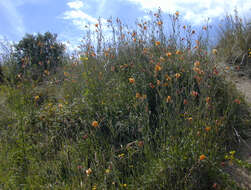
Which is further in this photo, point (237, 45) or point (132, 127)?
point (237, 45)

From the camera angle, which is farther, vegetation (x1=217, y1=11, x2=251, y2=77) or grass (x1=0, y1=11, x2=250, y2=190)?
vegetation (x1=217, y1=11, x2=251, y2=77)

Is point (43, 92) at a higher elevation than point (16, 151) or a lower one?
higher

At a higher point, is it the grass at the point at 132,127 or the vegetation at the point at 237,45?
the vegetation at the point at 237,45

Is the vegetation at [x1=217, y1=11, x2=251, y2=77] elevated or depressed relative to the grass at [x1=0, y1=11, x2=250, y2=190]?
elevated

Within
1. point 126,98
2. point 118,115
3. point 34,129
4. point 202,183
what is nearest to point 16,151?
point 34,129

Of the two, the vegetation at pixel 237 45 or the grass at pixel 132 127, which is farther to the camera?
the vegetation at pixel 237 45

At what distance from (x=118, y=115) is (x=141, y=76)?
2.08 feet

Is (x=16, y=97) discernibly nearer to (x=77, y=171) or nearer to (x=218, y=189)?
(x=77, y=171)

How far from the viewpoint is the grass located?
1896mm

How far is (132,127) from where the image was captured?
227 centimetres

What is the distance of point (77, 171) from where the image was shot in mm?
2078

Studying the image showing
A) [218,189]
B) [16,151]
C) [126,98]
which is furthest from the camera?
[126,98]

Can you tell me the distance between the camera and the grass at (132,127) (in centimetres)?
190

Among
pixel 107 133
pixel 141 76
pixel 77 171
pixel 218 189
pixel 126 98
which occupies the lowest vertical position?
pixel 218 189
